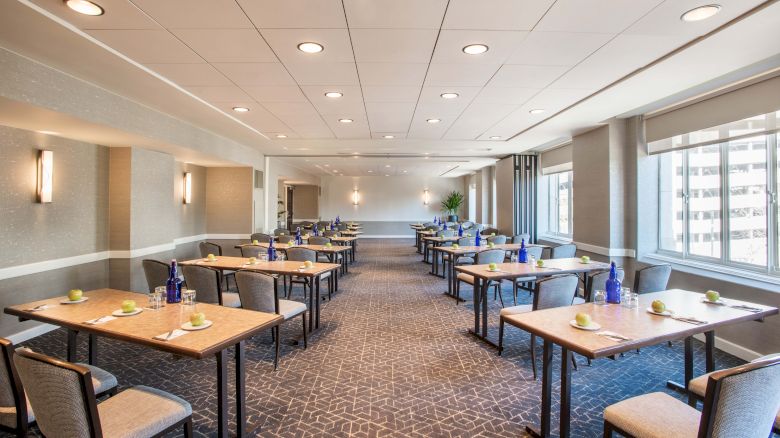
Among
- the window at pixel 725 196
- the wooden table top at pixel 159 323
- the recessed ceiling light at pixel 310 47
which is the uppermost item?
the recessed ceiling light at pixel 310 47

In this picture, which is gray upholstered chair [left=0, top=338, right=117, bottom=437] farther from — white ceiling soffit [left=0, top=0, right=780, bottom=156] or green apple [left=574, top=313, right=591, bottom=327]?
green apple [left=574, top=313, right=591, bottom=327]

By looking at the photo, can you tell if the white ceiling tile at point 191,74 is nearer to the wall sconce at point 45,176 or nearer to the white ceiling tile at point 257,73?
the white ceiling tile at point 257,73

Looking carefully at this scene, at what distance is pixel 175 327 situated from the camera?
219 centimetres

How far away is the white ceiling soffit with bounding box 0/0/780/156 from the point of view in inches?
98.0

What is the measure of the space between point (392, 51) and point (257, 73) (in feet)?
4.73

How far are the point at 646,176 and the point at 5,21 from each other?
7019 millimetres

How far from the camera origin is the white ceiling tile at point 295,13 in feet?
7.84

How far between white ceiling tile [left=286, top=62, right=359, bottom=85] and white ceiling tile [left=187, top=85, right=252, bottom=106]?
891 millimetres

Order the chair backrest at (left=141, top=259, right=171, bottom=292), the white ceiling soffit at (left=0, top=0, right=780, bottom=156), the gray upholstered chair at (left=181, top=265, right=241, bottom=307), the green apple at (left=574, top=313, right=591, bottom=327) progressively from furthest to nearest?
the chair backrest at (left=141, top=259, right=171, bottom=292) < the gray upholstered chair at (left=181, top=265, right=241, bottom=307) < the white ceiling soffit at (left=0, top=0, right=780, bottom=156) < the green apple at (left=574, top=313, right=591, bottom=327)

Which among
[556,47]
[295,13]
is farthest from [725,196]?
[295,13]

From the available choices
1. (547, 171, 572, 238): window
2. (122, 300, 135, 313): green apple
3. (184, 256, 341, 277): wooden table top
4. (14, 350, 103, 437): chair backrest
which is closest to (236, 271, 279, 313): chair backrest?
(184, 256, 341, 277): wooden table top

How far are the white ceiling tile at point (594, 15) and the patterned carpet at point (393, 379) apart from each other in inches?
110

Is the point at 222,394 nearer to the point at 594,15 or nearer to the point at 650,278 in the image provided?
the point at 594,15

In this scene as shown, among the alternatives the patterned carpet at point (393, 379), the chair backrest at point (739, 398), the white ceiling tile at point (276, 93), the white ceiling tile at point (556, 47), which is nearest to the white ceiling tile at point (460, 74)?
the white ceiling tile at point (556, 47)
